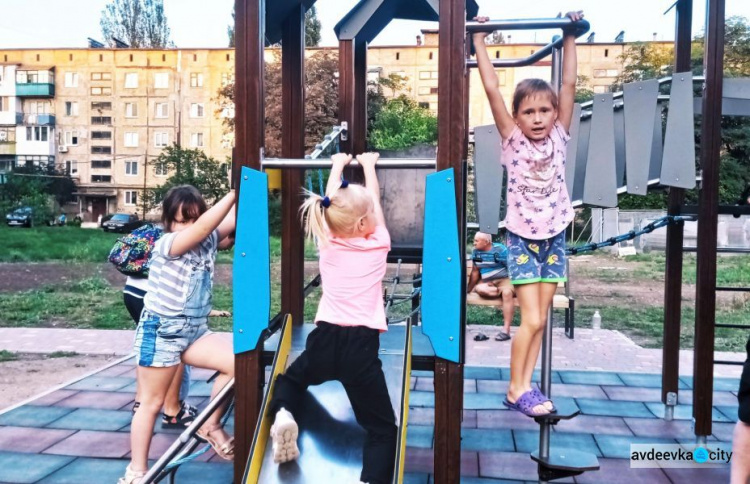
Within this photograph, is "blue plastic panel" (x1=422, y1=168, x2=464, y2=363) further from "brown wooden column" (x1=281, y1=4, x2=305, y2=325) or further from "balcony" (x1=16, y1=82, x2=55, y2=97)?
"balcony" (x1=16, y1=82, x2=55, y2=97)

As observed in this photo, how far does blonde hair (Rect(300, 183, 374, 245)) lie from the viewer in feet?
8.79

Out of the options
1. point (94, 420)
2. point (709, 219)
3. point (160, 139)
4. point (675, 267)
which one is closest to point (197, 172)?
point (160, 139)

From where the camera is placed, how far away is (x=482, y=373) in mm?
5438

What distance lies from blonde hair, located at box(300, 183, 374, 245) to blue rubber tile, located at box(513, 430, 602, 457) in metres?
1.81

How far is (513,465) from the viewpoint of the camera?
351 centimetres

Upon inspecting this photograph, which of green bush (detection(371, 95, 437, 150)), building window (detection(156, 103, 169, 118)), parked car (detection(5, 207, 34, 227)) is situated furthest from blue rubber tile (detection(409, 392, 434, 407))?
building window (detection(156, 103, 169, 118))

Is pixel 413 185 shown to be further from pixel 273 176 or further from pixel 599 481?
pixel 599 481

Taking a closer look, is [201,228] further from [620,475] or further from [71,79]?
[71,79]

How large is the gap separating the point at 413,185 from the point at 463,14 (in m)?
2.19

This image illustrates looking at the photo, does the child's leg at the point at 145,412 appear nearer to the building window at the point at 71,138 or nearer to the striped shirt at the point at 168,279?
the striped shirt at the point at 168,279

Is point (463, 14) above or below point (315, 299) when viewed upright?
above

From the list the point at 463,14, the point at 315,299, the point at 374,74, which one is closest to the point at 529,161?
the point at 463,14

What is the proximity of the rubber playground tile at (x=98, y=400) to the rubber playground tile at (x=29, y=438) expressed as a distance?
0.47m

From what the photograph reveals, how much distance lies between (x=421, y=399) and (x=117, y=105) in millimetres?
41619
